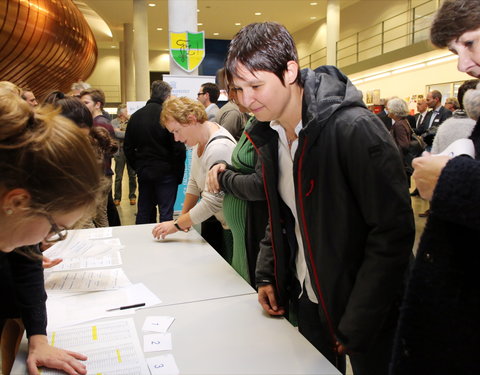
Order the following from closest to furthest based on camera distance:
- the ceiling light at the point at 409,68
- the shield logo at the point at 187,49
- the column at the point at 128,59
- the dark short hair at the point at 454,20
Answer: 1. the dark short hair at the point at 454,20
2. the shield logo at the point at 187,49
3. the ceiling light at the point at 409,68
4. the column at the point at 128,59

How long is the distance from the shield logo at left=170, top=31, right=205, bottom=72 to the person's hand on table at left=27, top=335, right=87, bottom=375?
4350 millimetres

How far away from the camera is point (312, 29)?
637 inches

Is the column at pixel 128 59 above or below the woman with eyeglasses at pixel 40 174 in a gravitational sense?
above

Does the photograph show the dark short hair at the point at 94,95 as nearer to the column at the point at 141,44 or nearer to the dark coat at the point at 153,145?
the dark coat at the point at 153,145

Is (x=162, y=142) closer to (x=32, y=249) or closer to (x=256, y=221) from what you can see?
(x=256, y=221)

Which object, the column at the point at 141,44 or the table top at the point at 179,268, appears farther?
the column at the point at 141,44

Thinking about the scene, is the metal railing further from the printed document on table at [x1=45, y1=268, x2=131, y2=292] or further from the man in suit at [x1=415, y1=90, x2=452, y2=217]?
the printed document on table at [x1=45, y1=268, x2=131, y2=292]

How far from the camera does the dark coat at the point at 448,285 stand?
0.81 metres

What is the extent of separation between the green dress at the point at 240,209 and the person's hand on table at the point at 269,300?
1.25 feet

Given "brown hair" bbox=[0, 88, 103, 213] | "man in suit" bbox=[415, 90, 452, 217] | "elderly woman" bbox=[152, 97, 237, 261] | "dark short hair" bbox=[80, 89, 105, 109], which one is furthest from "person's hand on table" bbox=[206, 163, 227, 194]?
"man in suit" bbox=[415, 90, 452, 217]

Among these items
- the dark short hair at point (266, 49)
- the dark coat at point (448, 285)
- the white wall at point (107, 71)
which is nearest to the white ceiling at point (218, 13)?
the white wall at point (107, 71)

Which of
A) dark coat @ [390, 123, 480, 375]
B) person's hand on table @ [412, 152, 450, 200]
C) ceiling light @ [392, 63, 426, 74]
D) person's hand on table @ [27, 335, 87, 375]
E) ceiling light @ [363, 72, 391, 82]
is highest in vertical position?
ceiling light @ [392, 63, 426, 74]

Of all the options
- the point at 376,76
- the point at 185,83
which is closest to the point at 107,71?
the point at 376,76

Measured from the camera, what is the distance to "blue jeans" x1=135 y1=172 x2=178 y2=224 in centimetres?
429
